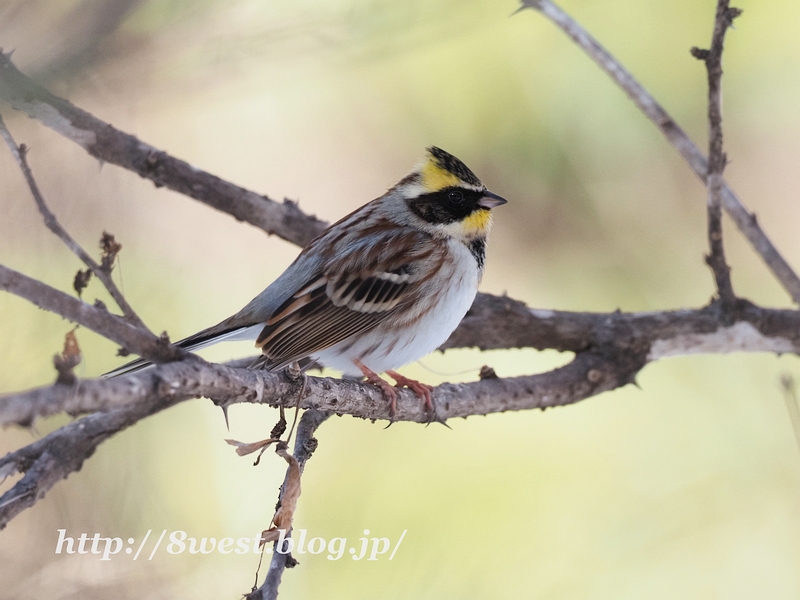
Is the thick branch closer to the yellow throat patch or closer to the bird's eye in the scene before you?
the yellow throat patch

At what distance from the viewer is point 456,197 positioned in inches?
132

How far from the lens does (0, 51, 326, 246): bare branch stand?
9.24ft

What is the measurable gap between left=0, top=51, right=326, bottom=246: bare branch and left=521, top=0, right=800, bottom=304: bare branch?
1288 mm

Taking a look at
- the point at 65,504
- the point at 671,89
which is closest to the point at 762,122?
the point at 671,89

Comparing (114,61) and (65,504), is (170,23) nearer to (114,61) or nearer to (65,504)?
(114,61)

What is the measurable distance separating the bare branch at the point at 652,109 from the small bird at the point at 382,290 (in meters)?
0.68

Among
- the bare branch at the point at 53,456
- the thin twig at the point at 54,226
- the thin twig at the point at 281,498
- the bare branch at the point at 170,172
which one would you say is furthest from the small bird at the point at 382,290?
the thin twig at the point at 54,226

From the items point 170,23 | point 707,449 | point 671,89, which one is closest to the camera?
point 170,23

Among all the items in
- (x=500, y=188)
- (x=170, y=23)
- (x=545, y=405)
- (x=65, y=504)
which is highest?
(x=500, y=188)

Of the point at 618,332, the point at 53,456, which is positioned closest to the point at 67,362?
the point at 53,456

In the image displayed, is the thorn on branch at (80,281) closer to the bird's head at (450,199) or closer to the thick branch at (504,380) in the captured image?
the thick branch at (504,380)

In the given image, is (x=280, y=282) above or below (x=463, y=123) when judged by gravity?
below

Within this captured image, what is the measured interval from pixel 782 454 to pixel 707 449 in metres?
0.33

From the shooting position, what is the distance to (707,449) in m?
3.68
